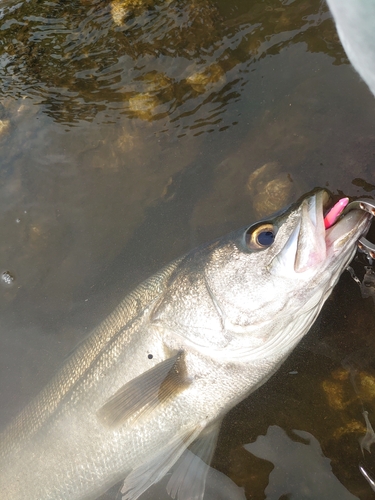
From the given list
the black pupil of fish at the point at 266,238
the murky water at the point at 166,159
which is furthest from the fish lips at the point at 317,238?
the murky water at the point at 166,159

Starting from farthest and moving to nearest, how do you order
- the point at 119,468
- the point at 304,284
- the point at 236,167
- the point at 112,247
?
1. the point at 112,247
2. the point at 236,167
3. the point at 119,468
4. the point at 304,284

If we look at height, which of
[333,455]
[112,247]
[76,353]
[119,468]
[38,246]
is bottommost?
[333,455]

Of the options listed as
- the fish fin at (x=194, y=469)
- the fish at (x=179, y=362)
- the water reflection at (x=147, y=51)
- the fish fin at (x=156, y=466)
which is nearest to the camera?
the fish at (x=179, y=362)

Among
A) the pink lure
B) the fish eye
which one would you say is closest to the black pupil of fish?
the fish eye

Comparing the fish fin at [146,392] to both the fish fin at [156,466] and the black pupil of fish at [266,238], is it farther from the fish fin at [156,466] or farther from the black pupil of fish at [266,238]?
the black pupil of fish at [266,238]

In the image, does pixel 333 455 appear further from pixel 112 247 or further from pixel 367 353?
pixel 112 247

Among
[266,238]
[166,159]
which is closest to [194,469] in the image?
[266,238]

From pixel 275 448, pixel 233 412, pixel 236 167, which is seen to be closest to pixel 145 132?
pixel 236 167
